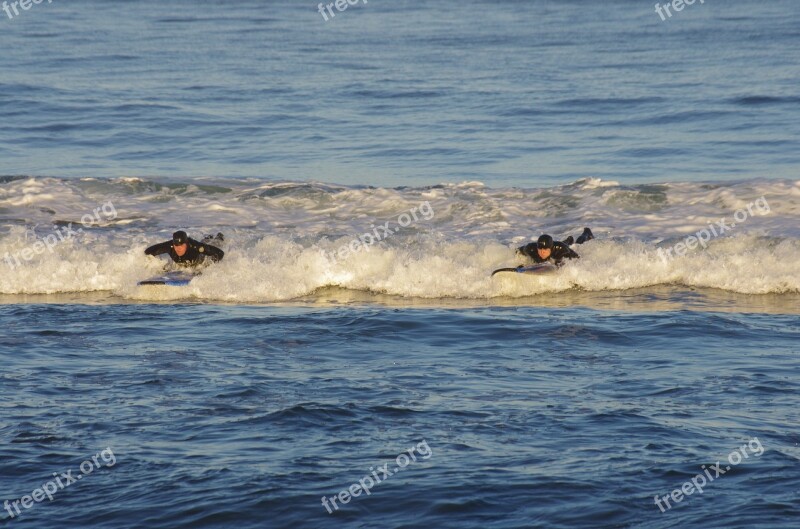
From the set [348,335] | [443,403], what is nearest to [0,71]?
[348,335]

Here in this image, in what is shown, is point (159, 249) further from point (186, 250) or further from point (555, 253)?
point (555, 253)

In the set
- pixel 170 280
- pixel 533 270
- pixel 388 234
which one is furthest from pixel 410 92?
pixel 170 280

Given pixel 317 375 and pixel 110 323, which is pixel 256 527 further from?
pixel 110 323

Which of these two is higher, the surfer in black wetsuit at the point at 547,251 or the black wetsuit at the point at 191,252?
the black wetsuit at the point at 191,252

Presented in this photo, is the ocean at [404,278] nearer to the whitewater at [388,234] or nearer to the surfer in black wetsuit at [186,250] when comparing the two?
the whitewater at [388,234]

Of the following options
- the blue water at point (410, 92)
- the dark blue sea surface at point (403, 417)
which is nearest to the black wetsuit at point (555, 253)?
the dark blue sea surface at point (403, 417)

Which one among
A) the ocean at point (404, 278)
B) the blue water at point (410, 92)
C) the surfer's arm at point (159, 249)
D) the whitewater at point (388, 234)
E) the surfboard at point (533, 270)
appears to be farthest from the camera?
the blue water at point (410, 92)

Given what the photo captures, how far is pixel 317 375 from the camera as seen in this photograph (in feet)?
42.1

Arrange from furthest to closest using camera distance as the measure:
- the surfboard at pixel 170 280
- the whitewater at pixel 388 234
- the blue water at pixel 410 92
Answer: the blue water at pixel 410 92 < the whitewater at pixel 388 234 < the surfboard at pixel 170 280

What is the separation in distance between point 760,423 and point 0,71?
3180cm

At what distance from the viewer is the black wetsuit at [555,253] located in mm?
19047

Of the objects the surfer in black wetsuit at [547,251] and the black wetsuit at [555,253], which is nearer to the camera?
the surfer in black wetsuit at [547,251]

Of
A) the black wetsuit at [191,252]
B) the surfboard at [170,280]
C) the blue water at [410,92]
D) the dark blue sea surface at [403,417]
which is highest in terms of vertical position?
the blue water at [410,92]

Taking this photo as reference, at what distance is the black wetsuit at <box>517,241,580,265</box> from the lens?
62.5ft
